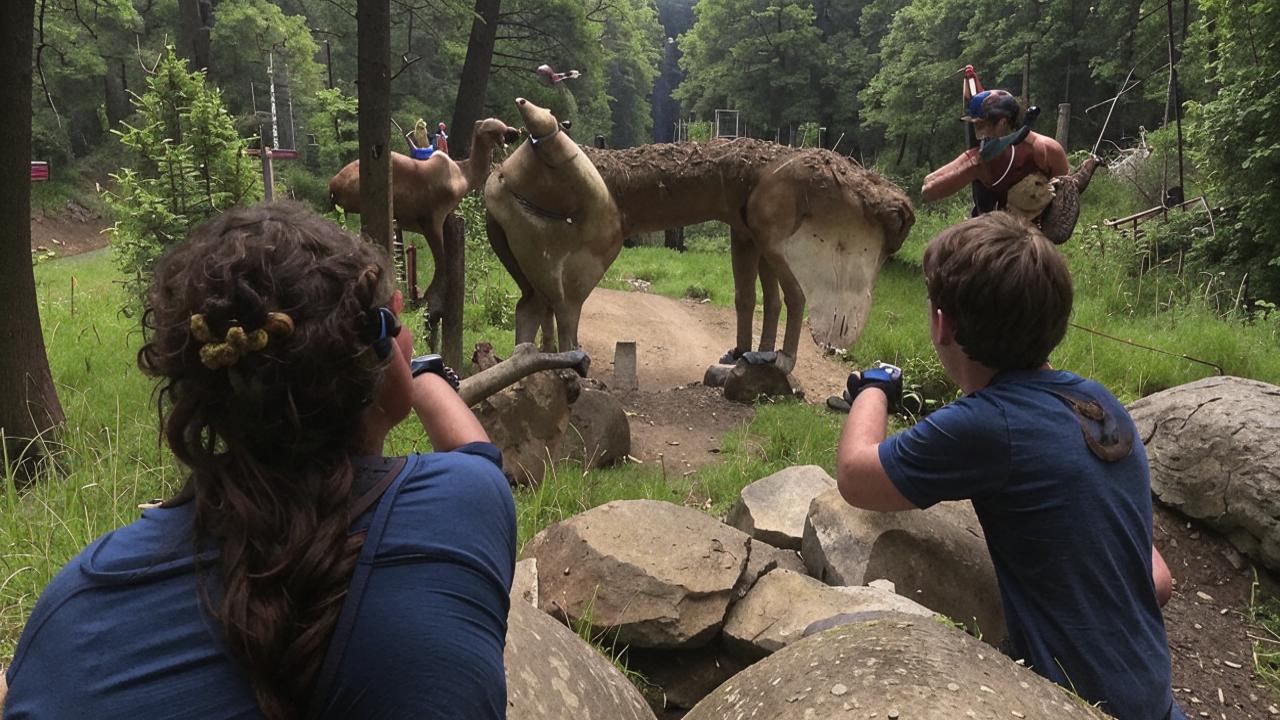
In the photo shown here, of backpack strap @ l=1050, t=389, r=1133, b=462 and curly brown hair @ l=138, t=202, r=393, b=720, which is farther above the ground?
curly brown hair @ l=138, t=202, r=393, b=720

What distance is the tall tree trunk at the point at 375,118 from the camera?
4.29 m

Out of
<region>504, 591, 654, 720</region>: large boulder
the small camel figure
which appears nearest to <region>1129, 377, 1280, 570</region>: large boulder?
A: <region>504, 591, 654, 720</region>: large boulder

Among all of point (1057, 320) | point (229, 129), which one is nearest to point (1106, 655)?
point (1057, 320)

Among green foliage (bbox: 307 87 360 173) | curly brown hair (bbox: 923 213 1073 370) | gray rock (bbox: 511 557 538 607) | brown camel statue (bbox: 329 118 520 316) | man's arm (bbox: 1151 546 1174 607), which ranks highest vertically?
green foliage (bbox: 307 87 360 173)

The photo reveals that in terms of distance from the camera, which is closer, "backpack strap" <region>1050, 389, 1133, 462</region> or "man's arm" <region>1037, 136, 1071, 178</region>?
"backpack strap" <region>1050, 389, 1133, 462</region>

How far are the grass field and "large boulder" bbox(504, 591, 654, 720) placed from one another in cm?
101

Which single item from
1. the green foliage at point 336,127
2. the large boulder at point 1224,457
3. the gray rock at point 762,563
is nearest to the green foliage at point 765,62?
the green foliage at point 336,127

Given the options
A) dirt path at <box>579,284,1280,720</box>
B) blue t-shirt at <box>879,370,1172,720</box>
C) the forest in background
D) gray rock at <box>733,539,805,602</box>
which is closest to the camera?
blue t-shirt at <box>879,370,1172,720</box>

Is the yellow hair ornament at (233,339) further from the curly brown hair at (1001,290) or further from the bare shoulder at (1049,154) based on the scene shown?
the bare shoulder at (1049,154)

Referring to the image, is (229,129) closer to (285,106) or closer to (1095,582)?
(1095,582)

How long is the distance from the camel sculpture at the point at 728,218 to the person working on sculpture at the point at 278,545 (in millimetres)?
Result: 4687

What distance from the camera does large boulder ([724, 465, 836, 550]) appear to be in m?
3.66

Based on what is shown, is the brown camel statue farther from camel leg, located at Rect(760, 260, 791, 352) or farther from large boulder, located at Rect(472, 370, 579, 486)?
camel leg, located at Rect(760, 260, 791, 352)

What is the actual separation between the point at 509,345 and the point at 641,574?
4.81m
